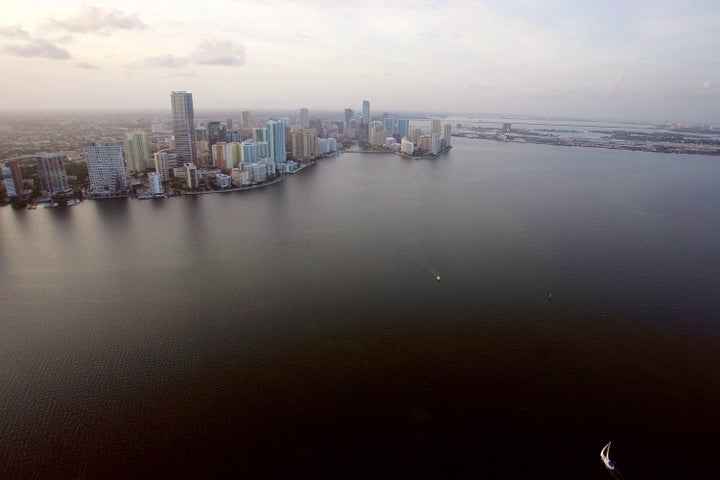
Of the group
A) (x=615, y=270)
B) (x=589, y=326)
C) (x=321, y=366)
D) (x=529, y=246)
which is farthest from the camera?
(x=529, y=246)

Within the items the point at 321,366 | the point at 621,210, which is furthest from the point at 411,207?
the point at 321,366

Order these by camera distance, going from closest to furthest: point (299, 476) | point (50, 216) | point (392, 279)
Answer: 1. point (299, 476)
2. point (392, 279)
3. point (50, 216)

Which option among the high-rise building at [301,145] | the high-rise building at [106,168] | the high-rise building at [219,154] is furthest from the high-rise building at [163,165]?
the high-rise building at [301,145]

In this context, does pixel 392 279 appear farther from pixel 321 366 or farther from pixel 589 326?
pixel 589 326

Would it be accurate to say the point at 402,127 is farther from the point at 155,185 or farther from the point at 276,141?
the point at 155,185

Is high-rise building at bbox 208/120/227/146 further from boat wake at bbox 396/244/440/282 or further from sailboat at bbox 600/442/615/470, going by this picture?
sailboat at bbox 600/442/615/470

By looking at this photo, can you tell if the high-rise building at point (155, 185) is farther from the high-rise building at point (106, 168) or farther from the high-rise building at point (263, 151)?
the high-rise building at point (263, 151)

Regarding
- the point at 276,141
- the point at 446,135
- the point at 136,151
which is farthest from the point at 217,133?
the point at 446,135
